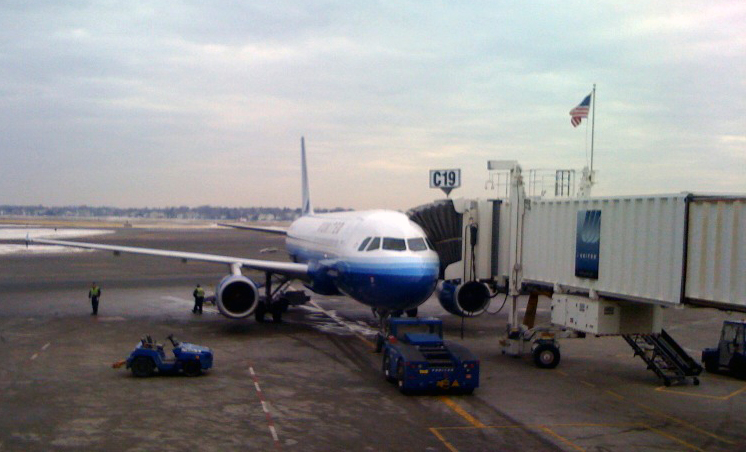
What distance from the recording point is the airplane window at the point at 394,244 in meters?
26.0

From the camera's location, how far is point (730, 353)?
24000 mm

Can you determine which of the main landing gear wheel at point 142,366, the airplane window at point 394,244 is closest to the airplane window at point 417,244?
the airplane window at point 394,244

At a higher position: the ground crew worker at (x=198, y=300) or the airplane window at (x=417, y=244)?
the airplane window at (x=417, y=244)

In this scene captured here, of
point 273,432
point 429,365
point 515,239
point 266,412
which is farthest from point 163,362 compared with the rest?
point 515,239

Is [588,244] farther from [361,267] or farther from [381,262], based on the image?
[361,267]

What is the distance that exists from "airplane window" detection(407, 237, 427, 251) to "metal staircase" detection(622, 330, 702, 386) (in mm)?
7976

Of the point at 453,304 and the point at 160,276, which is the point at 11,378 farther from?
the point at 160,276

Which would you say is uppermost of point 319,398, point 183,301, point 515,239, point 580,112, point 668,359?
point 580,112

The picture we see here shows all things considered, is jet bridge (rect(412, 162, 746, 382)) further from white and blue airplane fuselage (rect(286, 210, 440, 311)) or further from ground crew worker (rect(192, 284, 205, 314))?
ground crew worker (rect(192, 284, 205, 314))

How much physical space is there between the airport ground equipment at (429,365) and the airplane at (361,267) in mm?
3526

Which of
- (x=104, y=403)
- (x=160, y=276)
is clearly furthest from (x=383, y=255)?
(x=160, y=276)

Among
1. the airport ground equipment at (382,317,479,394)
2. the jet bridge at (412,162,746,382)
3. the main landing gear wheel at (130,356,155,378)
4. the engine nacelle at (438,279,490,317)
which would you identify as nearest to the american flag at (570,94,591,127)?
the jet bridge at (412,162,746,382)

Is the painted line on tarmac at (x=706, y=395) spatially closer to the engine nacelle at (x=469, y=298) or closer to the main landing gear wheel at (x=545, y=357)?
the main landing gear wheel at (x=545, y=357)

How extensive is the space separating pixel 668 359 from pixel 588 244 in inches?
191
